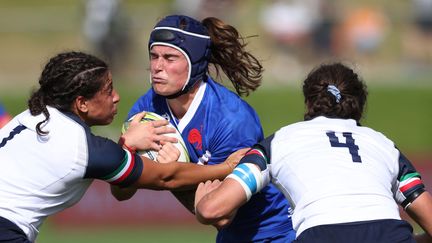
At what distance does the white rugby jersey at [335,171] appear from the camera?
4.76 m

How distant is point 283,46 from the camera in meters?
16.5

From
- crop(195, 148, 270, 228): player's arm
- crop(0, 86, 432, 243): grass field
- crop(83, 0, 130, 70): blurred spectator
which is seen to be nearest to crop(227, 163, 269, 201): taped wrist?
crop(195, 148, 270, 228): player's arm

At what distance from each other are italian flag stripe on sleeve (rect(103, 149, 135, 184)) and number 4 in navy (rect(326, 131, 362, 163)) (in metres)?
1.07

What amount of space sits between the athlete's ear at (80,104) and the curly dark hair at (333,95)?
1.17 m

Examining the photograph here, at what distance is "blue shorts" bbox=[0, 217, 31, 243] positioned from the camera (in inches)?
196

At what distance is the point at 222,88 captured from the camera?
6.20 m

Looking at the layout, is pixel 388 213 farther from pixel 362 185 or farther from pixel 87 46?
pixel 87 46

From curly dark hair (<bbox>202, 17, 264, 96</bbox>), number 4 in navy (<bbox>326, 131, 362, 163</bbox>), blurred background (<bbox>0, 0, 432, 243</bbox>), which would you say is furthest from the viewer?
blurred background (<bbox>0, 0, 432, 243</bbox>)

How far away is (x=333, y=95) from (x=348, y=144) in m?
0.31

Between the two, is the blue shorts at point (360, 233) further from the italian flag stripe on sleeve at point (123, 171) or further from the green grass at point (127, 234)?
the green grass at point (127, 234)

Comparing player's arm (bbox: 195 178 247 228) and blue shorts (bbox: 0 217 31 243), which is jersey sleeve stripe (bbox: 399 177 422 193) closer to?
player's arm (bbox: 195 178 247 228)

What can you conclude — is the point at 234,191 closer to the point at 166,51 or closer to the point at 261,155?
the point at 261,155

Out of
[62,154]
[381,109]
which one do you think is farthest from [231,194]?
[381,109]

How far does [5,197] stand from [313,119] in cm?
161
